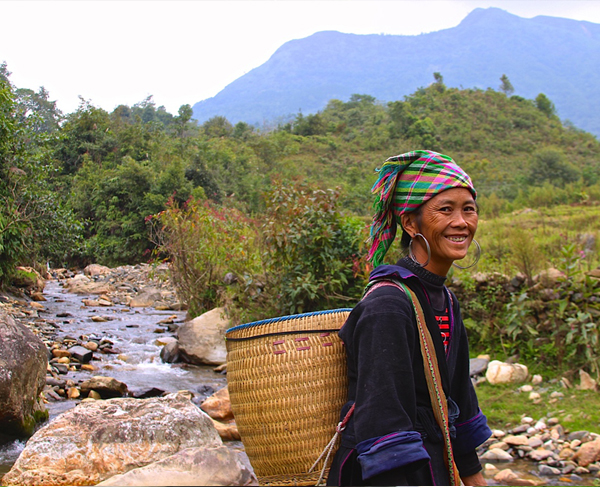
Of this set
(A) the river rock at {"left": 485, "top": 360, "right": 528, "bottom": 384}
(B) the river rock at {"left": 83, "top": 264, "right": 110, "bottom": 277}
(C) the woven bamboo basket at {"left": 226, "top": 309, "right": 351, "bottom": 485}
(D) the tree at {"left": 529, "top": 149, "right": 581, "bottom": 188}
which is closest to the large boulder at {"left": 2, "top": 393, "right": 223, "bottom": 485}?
(C) the woven bamboo basket at {"left": 226, "top": 309, "right": 351, "bottom": 485}

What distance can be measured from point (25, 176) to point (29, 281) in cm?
418

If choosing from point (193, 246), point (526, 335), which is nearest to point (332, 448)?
point (526, 335)

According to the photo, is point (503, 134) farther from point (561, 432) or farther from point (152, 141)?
point (561, 432)

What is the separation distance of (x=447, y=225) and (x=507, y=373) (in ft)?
14.2

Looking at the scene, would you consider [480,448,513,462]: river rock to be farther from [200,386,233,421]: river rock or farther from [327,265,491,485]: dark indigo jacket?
[327,265,491,485]: dark indigo jacket

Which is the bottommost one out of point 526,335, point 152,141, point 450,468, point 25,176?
point 526,335

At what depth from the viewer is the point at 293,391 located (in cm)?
149

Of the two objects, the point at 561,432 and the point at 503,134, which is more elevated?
the point at 503,134

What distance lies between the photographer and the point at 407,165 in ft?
5.23

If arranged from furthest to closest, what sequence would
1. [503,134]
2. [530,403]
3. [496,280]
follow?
1. [503,134]
2. [496,280]
3. [530,403]

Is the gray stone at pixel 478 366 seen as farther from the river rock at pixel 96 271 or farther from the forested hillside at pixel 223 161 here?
the river rock at pixel 96 271

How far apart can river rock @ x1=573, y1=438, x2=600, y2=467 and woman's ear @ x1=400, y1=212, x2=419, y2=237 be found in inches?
136

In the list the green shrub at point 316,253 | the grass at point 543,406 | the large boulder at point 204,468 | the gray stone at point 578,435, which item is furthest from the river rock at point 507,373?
the large boulder at point 204,468

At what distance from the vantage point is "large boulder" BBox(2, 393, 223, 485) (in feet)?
10.6
